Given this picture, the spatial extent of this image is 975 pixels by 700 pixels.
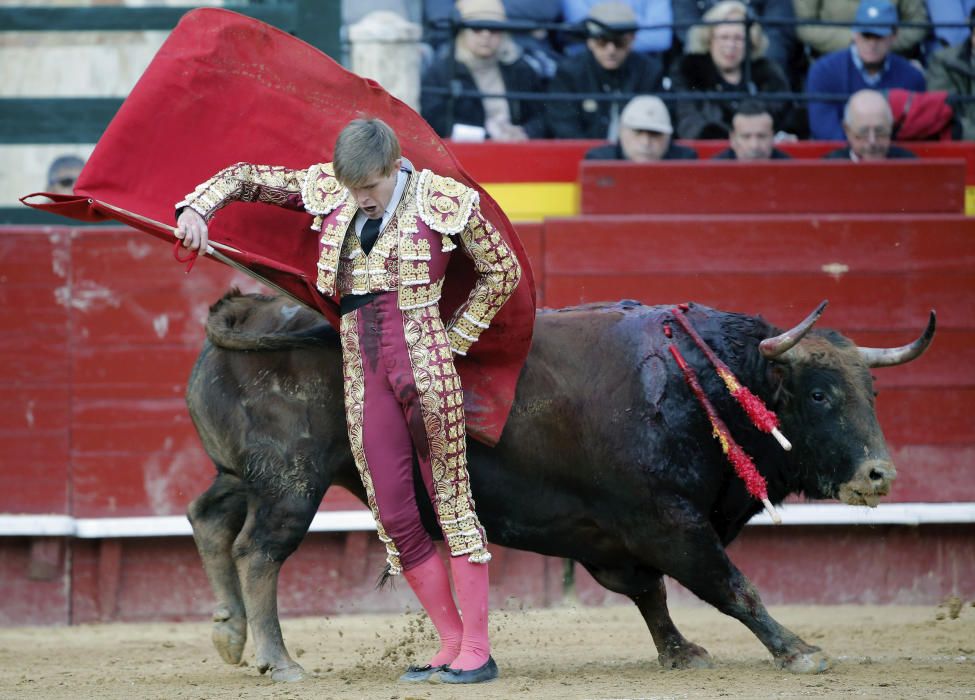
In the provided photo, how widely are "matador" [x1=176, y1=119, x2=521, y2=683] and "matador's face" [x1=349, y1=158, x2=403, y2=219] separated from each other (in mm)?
11

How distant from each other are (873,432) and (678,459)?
0.59m

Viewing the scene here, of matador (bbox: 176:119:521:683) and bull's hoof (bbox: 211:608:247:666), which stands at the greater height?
matador (bbox: 176:119:521:683)

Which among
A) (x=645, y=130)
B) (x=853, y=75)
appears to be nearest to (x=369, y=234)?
(x=645, y=130)

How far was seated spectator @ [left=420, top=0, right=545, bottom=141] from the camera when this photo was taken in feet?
24.5

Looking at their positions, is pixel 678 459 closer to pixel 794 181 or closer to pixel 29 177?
pixel 794 181

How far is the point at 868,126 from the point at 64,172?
3.54 meters

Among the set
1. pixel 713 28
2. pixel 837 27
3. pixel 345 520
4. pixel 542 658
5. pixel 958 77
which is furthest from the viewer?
pixel 837 27

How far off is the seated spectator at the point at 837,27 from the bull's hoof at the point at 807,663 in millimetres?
4015

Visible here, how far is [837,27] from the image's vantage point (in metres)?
7.95

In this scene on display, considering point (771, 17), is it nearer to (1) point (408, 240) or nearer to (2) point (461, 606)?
(1) point (408, 240)

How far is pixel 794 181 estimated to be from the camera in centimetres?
710

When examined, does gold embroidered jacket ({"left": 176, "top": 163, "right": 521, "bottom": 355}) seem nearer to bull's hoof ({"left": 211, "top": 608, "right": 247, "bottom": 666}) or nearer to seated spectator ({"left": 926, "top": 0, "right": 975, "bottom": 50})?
bull's hoof ({"left": 211, "top": 608, "right": 247, "bottom": 666})

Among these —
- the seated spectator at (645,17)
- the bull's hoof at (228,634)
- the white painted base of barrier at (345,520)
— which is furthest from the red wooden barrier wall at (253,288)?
the bull's hoof at (228,634)

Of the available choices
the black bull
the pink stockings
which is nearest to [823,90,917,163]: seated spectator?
the black bull
